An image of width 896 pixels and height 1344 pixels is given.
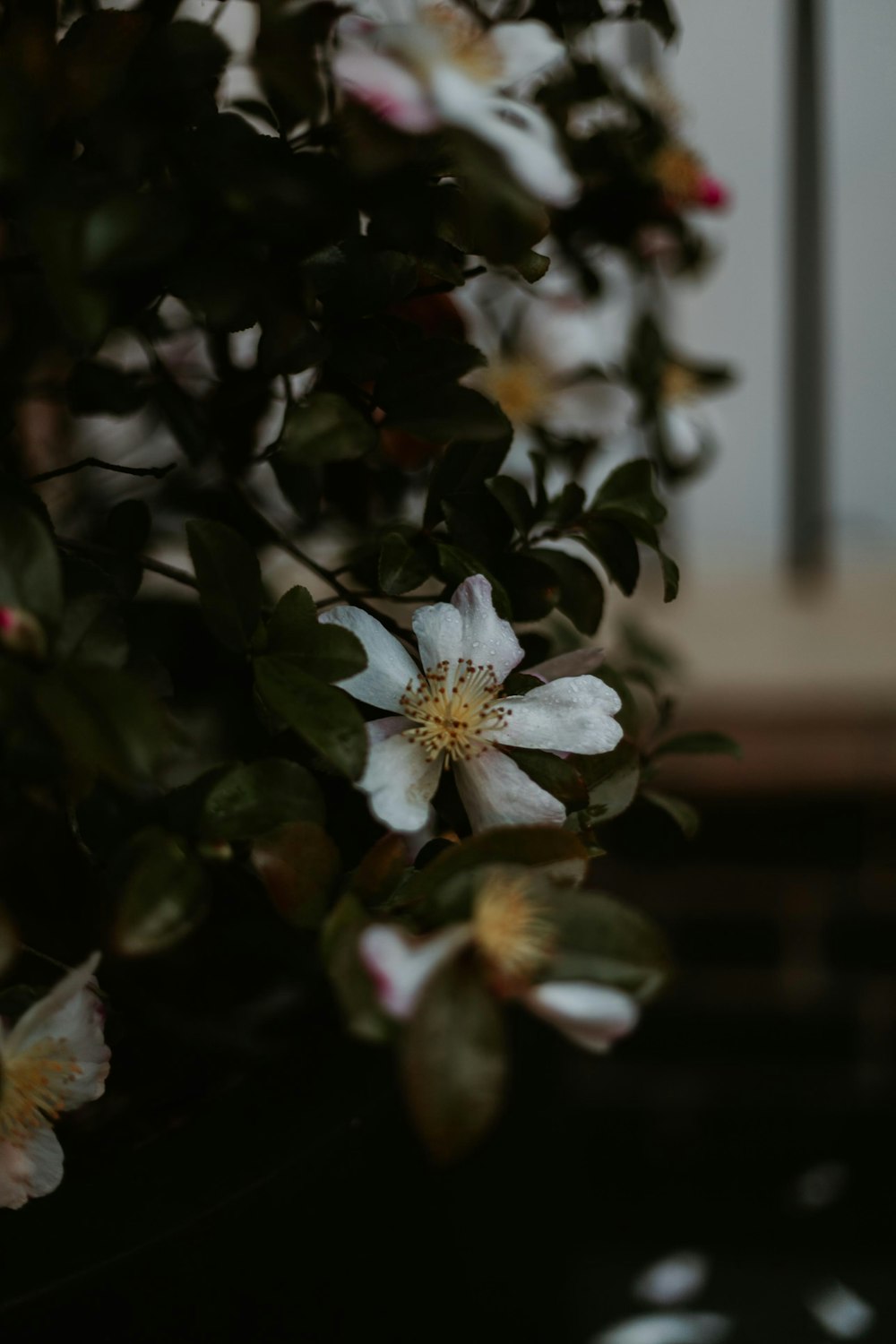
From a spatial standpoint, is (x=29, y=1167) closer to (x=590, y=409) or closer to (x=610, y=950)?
(x=610, y=950)

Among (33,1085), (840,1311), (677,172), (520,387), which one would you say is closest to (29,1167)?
(33,1085)

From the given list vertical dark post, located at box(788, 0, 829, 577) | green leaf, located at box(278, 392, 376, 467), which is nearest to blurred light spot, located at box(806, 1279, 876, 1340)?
green leaf, located at box(278, 392, 376, 467)

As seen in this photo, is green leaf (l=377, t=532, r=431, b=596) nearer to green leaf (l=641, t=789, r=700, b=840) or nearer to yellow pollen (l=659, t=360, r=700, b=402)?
green leaf (l=641, t=789, r=700, b=840)

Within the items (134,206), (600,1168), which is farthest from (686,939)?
(134,206)

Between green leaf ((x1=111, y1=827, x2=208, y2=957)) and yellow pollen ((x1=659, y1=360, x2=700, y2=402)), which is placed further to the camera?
yellow pollen ((x1=659, y1=360, x2=700, y2=402))

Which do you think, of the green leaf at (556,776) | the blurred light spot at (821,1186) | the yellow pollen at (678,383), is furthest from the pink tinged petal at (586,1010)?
the blurred light spot at (821,1186)

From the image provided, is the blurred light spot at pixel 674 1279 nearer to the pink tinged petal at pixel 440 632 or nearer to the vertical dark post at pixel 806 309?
the pink tinged petal at pixel 440 632
